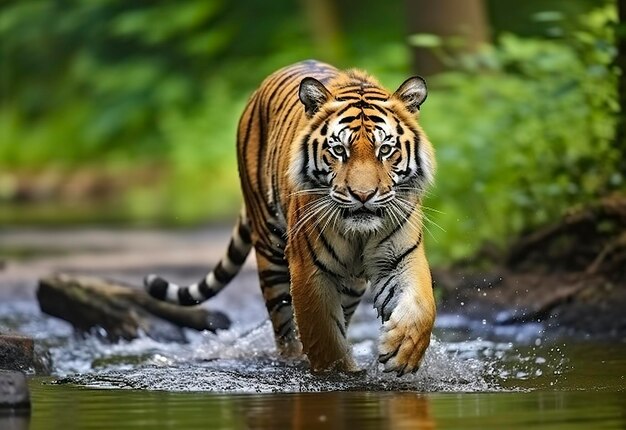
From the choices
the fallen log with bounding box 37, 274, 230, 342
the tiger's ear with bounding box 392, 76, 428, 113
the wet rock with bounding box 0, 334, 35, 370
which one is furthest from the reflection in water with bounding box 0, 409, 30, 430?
the fallen log with bounding box 37, 274, 230, 342

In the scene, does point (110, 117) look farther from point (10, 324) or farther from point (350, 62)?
point (10, 324)

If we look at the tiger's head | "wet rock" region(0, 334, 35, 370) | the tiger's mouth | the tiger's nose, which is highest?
the tiger's head

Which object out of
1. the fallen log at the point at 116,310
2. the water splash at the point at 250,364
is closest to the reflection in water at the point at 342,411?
the water splash at the point at 250,364

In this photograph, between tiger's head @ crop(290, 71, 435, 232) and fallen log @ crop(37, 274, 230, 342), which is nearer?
tiger's head @ crop(290, 71, 435, 232)

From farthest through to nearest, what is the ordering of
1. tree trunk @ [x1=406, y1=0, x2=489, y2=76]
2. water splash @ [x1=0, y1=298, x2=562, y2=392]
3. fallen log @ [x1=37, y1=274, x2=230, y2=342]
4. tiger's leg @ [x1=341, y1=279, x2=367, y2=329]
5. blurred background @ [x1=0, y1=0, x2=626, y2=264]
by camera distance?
tree trunk @ [x1=406, y1=0, x2=489, y2=76] → blurred background @ [x1=0, y1=0, x2=626, y2=264] → fallen log @ [x1=37, y1=274, x2=230, y2=342] → tiger's leg @ [x1=341, y1=279, x2=367, y2=329] → water splash @ [x1=0, y1=298, x2=562, y2=392]

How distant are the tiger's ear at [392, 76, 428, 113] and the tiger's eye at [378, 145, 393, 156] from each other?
1.08ft

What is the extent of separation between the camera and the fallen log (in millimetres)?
8859

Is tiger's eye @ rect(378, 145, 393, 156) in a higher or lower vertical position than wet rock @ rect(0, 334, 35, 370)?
higher

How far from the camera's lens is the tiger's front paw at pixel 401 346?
6.10m

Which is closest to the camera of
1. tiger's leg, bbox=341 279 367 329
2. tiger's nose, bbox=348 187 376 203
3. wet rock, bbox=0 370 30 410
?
wet rock, bbox=0 370 30 410

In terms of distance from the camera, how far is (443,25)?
A: 41.5 ft

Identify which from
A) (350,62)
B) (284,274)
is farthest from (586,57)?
(350,62)

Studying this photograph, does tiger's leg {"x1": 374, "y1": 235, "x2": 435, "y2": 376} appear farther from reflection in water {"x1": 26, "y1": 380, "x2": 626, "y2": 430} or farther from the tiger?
reflection in water {"x1": 26, "y1": 380, "x2": 626, "y2": 430}

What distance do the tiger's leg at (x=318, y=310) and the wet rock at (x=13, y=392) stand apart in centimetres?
140
